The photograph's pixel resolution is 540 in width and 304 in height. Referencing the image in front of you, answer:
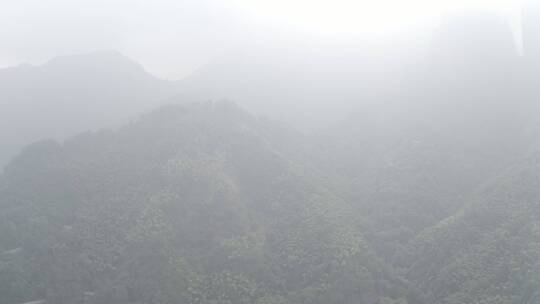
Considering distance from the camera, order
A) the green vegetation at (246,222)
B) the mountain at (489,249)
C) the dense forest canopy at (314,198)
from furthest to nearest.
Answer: the dense forest canopy at (314,198) → the green vegetation at (246,222) → the mountain at (489,249)

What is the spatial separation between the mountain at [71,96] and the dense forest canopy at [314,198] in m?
6.91

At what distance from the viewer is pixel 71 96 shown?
91.8 metres

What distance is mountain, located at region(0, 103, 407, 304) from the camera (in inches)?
1439

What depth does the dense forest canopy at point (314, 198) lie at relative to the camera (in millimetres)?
36500

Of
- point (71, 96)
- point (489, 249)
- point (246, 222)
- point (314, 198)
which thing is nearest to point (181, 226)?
point (246, 222)

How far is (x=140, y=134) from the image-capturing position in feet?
182

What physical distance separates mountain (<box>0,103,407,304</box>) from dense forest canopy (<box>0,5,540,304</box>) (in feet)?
0.46

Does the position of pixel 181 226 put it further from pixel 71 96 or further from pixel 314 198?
pixel 71 96

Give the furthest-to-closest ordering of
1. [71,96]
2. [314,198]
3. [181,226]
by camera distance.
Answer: [71,96] → [314,198] → [181,226]

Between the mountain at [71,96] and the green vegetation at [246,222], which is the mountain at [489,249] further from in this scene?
the mountain at [71,96]

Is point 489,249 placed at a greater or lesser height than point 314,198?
lesser

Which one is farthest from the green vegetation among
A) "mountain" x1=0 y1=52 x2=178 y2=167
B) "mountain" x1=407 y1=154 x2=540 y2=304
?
"mountain" x1=0 y1=52 x2=178 y2=167

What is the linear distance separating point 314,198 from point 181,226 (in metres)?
10.8

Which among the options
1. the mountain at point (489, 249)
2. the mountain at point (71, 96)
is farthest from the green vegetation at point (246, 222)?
the mountain at point (71, 96)
